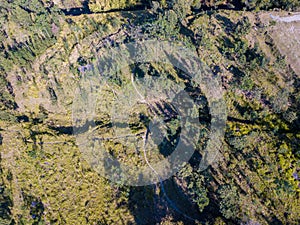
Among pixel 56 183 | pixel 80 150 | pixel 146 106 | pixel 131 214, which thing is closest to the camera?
pixel 131 214

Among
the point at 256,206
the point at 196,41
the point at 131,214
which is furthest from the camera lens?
the point at 196,41

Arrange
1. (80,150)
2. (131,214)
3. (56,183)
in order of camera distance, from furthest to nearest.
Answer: (80,150)
(56,183)
(131,214)

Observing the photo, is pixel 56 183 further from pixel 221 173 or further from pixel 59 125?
pixel 221 173

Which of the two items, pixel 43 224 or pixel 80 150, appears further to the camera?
pixel 80 150

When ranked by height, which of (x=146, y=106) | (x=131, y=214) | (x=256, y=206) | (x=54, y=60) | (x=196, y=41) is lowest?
(x=131, y=214)

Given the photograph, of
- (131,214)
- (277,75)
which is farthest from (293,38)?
(131,214)

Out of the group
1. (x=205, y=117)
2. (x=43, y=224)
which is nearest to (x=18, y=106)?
(x=43, y=224)

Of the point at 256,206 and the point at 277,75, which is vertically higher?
the point at 277,75

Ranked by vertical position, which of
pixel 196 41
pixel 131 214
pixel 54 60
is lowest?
pixel 131 214

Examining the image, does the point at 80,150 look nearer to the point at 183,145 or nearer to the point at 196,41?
the point at 183,145
